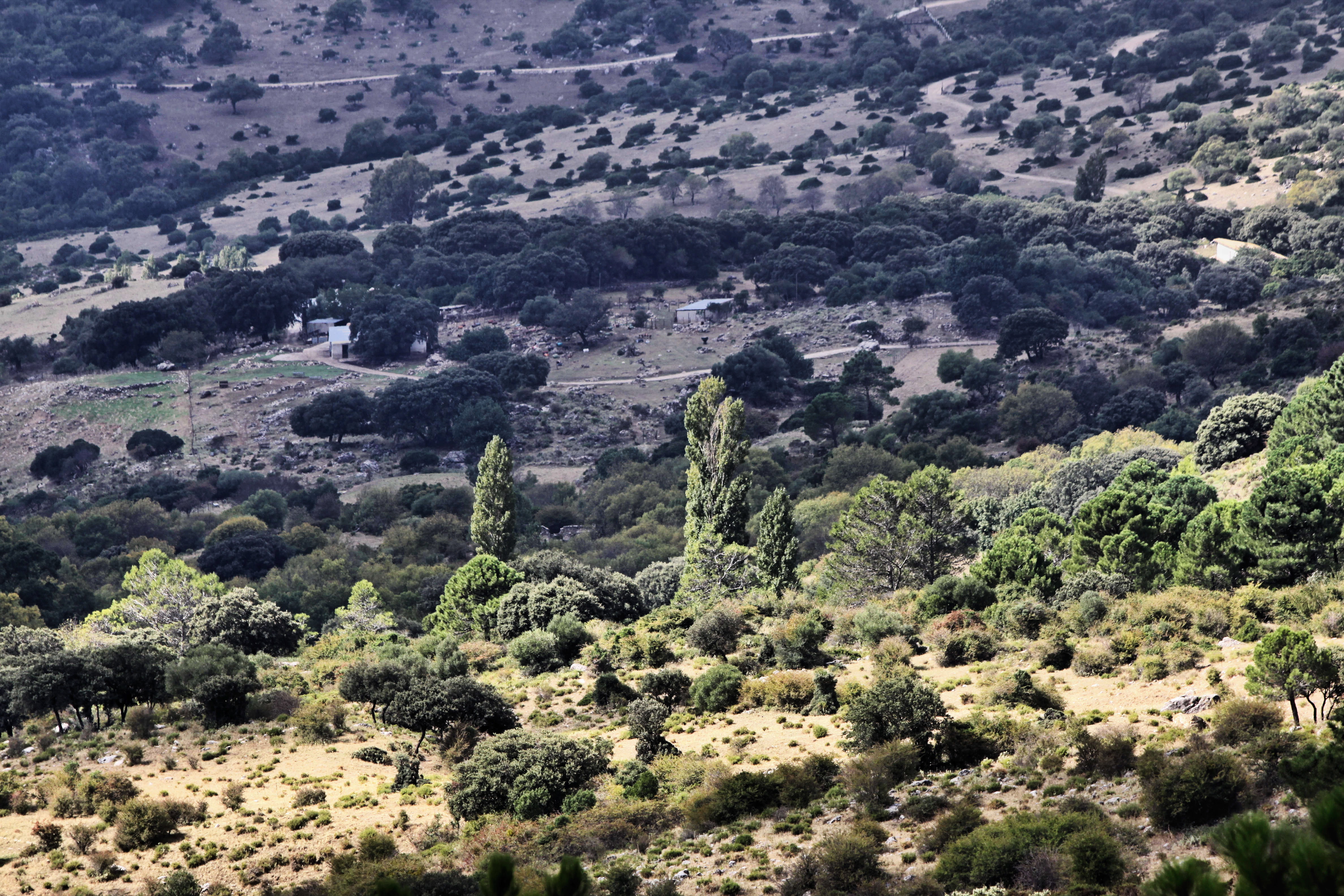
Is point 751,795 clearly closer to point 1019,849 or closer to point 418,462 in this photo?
point 1019,849

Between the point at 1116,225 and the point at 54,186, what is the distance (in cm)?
13455

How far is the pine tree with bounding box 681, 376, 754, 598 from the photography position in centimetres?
4622

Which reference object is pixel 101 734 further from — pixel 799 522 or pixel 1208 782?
pixel 799 522

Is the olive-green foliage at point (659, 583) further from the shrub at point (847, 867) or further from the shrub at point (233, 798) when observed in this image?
the shrub at point (847, 867)

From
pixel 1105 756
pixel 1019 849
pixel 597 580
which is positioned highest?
pixel 1019 849

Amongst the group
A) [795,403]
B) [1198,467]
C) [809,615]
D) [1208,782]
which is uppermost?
[1208,782]

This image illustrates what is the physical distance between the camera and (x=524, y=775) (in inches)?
1110

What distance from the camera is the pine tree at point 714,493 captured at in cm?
4622

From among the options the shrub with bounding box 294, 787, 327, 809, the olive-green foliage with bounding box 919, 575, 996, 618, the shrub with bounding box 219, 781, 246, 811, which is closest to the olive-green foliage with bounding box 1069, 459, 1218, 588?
the olive-green foliage with bounding box 919, 575, 996, 618

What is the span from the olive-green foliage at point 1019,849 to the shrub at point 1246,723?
3706 mm

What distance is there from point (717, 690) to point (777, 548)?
1403 cm

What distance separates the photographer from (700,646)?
37.5 meters

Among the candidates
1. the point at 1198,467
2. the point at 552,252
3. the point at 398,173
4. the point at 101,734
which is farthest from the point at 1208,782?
the point at 398,173

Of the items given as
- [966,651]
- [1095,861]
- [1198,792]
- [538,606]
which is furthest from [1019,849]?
[538,606]
